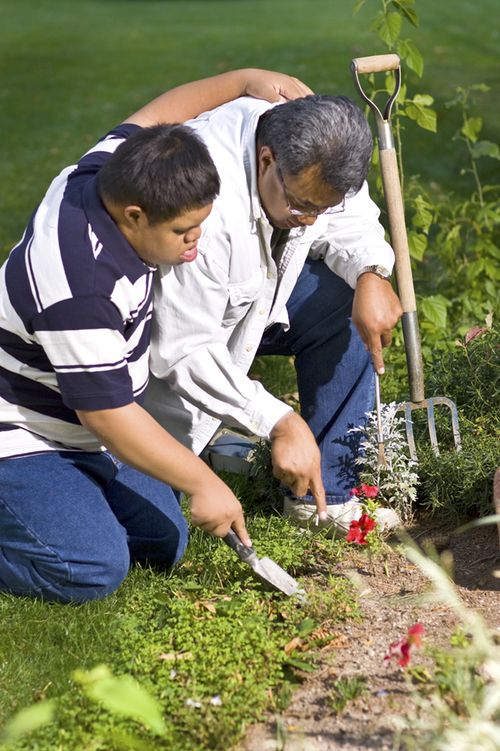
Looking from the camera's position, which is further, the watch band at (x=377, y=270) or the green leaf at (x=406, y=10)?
the green leaf at (x=406, y=10)

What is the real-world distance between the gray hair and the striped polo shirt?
18.9 inches

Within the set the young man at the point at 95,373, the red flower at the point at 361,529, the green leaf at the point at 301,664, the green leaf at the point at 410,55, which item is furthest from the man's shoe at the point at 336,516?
the green leaf at the point at 410,55

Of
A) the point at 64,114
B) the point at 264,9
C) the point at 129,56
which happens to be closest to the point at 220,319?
the point at 64,114

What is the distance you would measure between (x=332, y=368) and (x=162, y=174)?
3.87ft

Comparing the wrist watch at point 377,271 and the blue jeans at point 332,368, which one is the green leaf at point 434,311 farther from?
the wrist watch at point 377,271

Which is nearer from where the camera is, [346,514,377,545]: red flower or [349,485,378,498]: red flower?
[346,514,377,545]: red flower

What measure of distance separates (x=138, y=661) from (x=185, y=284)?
99 centimetres

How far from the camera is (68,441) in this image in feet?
9.49

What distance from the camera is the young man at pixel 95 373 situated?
243 cm

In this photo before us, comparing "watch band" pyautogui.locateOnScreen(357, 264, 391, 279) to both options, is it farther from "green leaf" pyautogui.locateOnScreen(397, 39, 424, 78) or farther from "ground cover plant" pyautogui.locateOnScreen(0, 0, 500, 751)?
"green leaf" pyautogui.locateOnScreen(397, 39, 424, 78)

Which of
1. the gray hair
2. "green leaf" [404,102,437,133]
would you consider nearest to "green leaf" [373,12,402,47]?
"green leaf" [404,102,437,133]

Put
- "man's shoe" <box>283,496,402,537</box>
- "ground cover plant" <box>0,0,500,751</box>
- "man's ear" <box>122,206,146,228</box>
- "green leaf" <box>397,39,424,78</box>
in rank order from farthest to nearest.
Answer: "green leaf" <box>397,39,424,78</box>, "man's shoe" <box>283,496,402,537</box>, "man's ear" <box>122,206,146,228</box>, "ground cover plant" <box>0,0,500,751</box>

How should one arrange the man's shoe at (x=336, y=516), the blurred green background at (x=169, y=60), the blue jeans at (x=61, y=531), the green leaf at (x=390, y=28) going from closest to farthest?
the blue jeans at (x=61, y=531)
the man's shoe at (x=336, y=516)
the green leaf at (x=390, y=28)
the blurred green background at (x=169, y=60)

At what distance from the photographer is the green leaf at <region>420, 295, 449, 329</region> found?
4.34 metres
